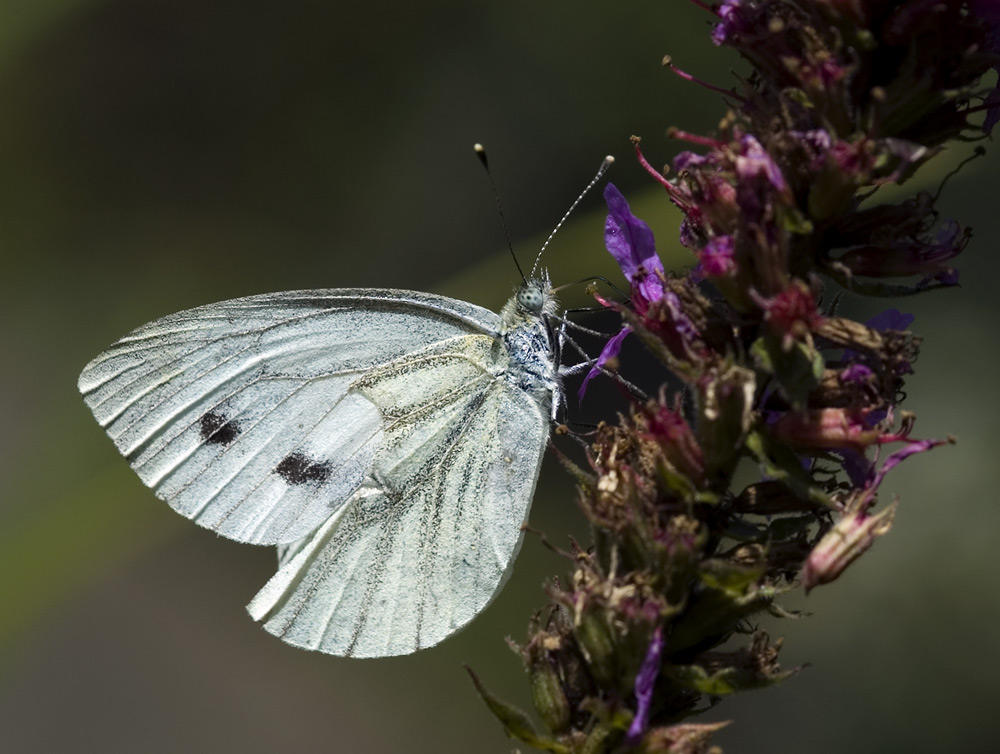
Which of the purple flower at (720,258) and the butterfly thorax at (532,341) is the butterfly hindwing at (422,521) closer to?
the butterfly thorax at (532,341)

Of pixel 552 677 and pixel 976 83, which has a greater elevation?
pixel 976 83

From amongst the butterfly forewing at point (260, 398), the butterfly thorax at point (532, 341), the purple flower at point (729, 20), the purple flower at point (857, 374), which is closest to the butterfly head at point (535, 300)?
the butterfly thorax at point (532, 341)

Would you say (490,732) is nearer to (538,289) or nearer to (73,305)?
(73,305)

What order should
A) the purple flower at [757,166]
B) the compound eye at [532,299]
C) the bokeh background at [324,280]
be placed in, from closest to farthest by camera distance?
1. the purple flower at [757,166]
2. the compound eye at [532,299]
3. the bokeh background at [324,280]

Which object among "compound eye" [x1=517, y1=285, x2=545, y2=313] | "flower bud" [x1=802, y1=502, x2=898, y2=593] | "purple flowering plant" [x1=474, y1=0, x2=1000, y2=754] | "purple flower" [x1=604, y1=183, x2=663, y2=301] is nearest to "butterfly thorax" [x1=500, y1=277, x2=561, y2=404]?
"compound eye" [x1=517, y1=285, x2=545, y2=313]

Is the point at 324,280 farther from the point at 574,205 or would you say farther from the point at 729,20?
the point at 729,20

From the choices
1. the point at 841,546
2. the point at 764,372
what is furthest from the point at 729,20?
the point at 841,546

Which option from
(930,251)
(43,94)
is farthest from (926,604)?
(43,94)
